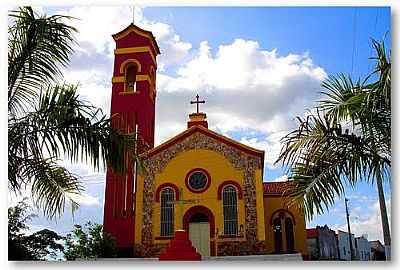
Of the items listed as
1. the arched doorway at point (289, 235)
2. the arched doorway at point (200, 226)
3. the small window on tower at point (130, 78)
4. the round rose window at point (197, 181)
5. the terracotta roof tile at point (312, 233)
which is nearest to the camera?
the terracotta roof tile at point (312, 233)

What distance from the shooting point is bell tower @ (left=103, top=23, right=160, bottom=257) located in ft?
12.0

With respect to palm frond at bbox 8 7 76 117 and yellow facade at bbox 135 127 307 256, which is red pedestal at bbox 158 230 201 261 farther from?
palm frond at bbox 8 7 76 117

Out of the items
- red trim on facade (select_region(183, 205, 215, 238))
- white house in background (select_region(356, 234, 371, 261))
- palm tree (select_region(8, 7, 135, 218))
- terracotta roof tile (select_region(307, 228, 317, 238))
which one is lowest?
white house in background (select_region(356, 234, 371, 261))

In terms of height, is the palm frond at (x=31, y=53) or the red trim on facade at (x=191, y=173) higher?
the palm frond at (x=31, y=53)

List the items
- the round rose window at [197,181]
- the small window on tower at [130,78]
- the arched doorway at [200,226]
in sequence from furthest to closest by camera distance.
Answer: the round rose window at [197,181] → the small window on tower at [130,78] → the arched doorway at [200,226]

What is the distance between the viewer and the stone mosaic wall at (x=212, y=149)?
3855mm

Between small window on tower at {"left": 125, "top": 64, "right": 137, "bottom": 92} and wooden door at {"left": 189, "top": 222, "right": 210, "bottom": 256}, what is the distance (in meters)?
1.10

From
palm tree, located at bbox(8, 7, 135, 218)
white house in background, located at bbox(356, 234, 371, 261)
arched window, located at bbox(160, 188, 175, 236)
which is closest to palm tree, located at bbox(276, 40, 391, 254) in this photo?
white house in background, located at bbox(356, 234, 371, 261)

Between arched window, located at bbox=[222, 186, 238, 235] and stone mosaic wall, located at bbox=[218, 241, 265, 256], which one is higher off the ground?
arched window, located at bbox=[222, 186, 238, 235]

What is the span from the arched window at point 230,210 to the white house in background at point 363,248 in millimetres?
1059

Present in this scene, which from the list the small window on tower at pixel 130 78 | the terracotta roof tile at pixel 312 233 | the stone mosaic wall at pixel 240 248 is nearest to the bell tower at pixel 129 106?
the small window on tower at pixel 130 78

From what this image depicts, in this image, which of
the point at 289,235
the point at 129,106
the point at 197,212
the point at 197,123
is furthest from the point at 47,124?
the point at 289,235

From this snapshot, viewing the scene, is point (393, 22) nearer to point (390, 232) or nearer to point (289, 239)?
point (390, 232)

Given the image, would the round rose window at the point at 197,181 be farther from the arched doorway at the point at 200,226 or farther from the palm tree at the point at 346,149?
the palm tree at the point at 346,149
